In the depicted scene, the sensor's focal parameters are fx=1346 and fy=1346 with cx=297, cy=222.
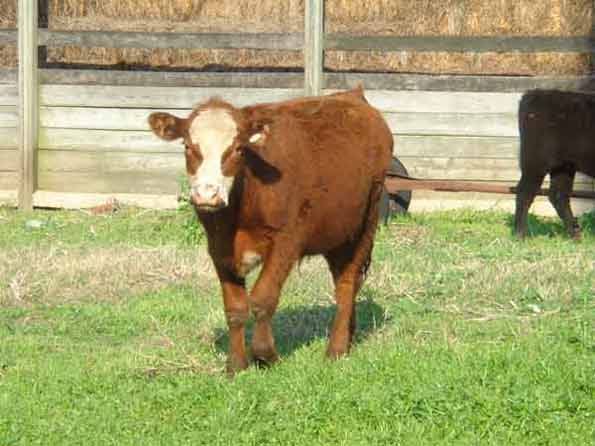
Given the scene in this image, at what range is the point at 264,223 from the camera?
766cm

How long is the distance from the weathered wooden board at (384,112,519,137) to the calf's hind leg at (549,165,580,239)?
149cm

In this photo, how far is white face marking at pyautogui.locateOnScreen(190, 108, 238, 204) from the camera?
7.18 meters

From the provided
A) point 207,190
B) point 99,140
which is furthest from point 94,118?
point 207,190

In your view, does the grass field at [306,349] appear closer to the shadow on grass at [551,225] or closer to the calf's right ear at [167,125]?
the shadow on grass at [551,225]

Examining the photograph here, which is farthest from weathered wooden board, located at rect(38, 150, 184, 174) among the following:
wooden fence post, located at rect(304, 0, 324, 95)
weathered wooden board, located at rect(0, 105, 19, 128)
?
wooden fence post, located at rect(304, 0, 324, 95)

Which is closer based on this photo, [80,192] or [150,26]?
[80,192]

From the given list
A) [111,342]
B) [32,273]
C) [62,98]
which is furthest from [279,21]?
[111,342]

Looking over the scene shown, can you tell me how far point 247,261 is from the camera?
7758 mm

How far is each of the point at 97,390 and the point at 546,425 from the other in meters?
2.50

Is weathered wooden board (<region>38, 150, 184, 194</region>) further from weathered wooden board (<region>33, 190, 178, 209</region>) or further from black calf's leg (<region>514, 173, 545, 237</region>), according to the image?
black calf's leg (<region>514, 173, 545, 237</region>)

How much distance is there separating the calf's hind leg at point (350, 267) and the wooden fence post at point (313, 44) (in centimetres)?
654

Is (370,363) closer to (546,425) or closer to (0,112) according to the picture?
(546,425)

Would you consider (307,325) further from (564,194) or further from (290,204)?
(564,194)

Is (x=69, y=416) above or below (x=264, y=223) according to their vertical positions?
below
